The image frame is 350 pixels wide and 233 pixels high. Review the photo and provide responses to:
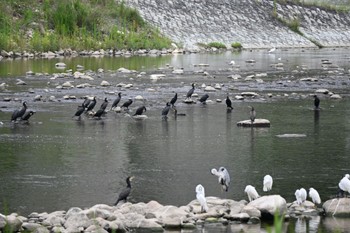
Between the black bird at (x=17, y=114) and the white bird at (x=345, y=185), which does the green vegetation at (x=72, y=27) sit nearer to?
the black bird at (x=17, y=114)

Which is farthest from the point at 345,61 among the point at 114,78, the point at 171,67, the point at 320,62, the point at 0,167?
the point at 0,167

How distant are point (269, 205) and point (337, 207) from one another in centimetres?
120

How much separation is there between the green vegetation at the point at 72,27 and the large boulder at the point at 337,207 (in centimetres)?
4311

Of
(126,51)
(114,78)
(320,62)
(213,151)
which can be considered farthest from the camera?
(126,51)

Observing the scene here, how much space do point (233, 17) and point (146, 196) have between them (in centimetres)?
5783

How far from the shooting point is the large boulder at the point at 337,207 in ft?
47.9

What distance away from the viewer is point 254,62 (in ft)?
171

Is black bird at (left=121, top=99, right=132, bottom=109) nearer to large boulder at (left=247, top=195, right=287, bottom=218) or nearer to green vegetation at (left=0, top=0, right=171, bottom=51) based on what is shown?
large boulder at (left=247, top=195, right=287, bottom=218)

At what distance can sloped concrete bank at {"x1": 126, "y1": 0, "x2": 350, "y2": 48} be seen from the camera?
227 ft

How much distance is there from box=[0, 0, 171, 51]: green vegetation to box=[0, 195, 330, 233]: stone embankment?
42.7 meters

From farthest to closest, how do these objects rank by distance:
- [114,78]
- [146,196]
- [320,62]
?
[320,62], [114,78], [146,196]

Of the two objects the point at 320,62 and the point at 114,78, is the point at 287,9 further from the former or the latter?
the point at 114,78

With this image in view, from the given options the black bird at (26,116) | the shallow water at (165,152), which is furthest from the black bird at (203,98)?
the black bird at (26,116)

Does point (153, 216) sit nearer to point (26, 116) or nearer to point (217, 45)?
point (26, 116)
